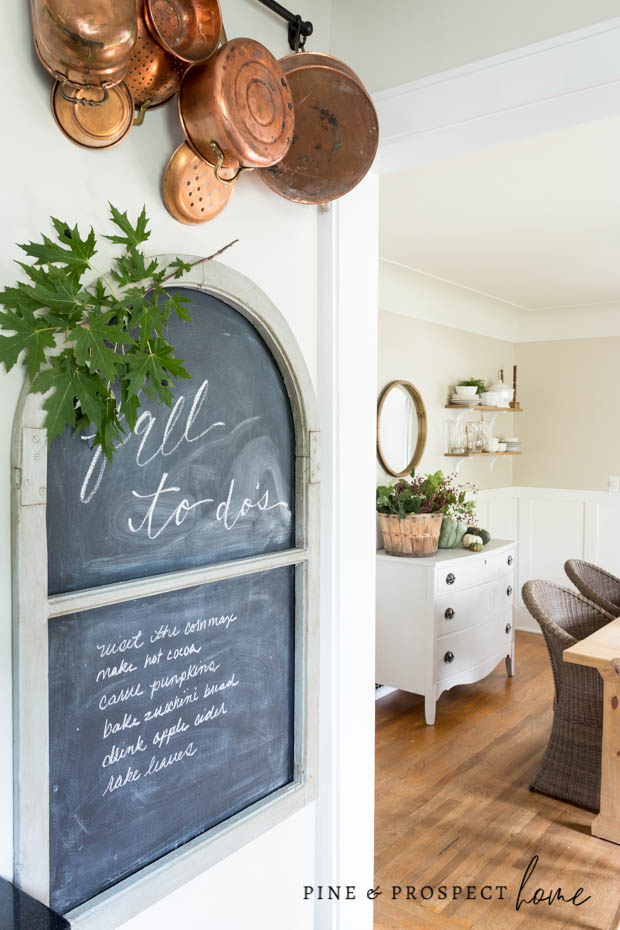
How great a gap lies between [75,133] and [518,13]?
2.77 ft

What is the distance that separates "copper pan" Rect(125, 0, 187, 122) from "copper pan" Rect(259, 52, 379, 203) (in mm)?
250

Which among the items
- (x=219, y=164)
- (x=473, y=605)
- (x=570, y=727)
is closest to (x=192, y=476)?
(x=219, y=164)

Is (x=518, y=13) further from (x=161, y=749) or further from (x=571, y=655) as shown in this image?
(x=571, y=655)

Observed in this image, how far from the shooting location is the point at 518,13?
132cm

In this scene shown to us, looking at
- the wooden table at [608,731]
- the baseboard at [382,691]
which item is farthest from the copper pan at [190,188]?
the baseboard at [382,691]

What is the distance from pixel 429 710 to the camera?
12.5 feet

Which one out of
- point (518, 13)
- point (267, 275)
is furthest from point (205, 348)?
point (518, 13)

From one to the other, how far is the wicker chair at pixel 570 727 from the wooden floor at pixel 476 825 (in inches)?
3.4

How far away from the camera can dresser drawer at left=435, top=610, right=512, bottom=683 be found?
385cm

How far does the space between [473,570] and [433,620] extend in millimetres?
446

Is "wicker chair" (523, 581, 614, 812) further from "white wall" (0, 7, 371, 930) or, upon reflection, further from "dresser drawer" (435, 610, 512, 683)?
"white wall" (0, 7, 371, 930)

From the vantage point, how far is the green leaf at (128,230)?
3.52 feet

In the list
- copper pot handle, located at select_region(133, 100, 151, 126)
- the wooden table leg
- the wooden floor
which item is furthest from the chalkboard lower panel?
the wooden table leg

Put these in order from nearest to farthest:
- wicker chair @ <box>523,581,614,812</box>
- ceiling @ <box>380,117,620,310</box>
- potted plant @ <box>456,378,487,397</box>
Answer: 1. ceiling @ <box>380,117,620,310</box>
2. wicker chair @ <box>523,581,614,812</box>
3. potted plant @ <box>456,378,487,397</box>
